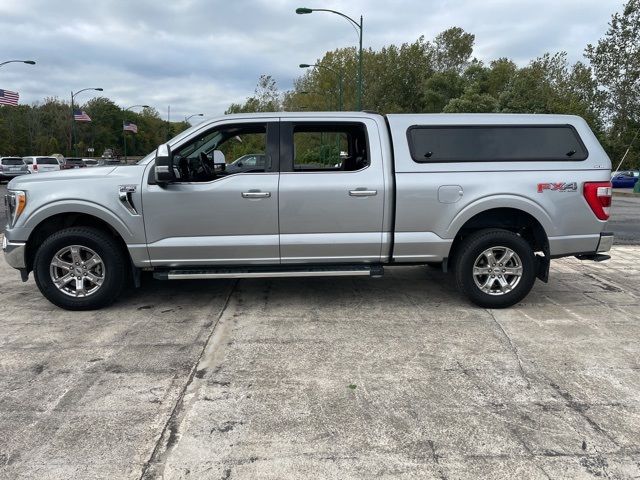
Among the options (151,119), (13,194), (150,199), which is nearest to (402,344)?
(150,199)

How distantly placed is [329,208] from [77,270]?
8.49 feet

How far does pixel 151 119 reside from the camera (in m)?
118

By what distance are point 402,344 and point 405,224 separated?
129 cm

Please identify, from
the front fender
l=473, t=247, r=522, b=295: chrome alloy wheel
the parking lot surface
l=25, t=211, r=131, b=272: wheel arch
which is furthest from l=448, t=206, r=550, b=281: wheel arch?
l=25, t=211, r=131, b=272: wheel arch

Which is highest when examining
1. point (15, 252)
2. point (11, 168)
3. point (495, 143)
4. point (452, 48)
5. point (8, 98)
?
point (452, 48)

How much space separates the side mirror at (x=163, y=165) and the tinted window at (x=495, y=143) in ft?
7.69

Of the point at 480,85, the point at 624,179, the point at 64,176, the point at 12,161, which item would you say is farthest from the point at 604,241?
the point at 480,85

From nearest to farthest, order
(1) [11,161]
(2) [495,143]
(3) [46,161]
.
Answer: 1. (2) [495,143]
2. (1) [11,161]
3. (3) [46,161]

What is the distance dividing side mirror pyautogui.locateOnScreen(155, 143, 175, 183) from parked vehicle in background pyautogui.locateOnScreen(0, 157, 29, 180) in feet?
88.5

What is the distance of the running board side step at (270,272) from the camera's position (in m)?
5.00

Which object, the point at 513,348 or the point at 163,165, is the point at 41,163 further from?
the point at 513,348

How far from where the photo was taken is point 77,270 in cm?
509

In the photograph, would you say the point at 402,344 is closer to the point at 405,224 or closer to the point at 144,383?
Answer: the point at 405,224

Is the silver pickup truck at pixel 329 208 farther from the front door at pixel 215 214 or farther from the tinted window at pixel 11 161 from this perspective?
the tinted window at pixel 11 161
